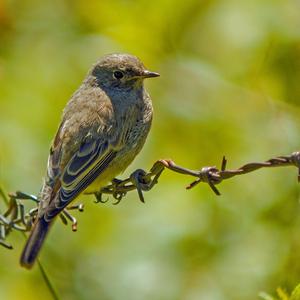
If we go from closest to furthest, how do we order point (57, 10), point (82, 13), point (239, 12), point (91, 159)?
point (91, 159)
point (239, 12)
point (82, 13)
point (57, 10)

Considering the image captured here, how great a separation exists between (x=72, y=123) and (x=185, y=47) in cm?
190

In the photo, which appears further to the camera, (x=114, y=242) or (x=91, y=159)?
(x=114, y=242)

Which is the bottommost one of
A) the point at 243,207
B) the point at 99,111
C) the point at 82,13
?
the point at 243,207

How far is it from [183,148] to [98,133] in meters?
1.21

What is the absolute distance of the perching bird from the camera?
656 cm

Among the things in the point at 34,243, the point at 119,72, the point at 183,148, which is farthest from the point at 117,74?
the point at 34,243

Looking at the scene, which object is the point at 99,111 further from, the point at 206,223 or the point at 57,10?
the point at 57,10

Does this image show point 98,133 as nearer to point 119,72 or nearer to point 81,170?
point 81,170

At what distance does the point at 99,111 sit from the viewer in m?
7.29

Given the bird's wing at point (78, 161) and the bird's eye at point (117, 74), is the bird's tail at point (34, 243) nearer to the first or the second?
the bird's wing at point (78, 161)

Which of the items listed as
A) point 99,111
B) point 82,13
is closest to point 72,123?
point 99,111

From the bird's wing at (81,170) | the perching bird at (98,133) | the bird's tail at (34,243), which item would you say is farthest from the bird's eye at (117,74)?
the bird's tail at (34,243)

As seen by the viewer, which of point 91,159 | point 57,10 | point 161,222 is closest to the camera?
point 91,159

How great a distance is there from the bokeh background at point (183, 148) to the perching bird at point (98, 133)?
59 cm
